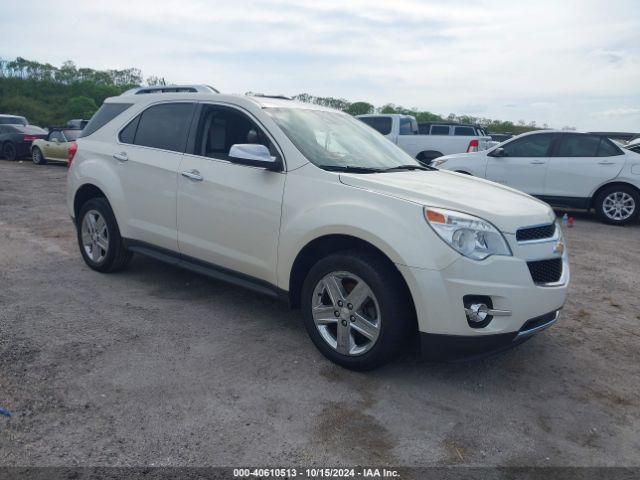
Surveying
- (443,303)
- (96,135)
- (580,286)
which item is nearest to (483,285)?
(443,303)

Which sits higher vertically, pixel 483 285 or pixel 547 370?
pixel 483 285

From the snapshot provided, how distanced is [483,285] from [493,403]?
758 mm

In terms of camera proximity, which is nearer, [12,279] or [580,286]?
[12,279]

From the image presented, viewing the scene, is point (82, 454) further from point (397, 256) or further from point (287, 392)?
point (397, 256)

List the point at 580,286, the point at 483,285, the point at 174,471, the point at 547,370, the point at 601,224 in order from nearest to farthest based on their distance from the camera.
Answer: the point at 174,471, the point at 483,285, the point at 547,370, the point at 580,286, the point at 601,224

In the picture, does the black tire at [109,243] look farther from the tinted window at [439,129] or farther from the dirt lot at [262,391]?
the tinted window at [439,129]

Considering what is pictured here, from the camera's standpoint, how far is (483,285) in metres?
A: 3.18

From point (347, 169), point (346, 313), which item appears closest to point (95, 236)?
point (347, 169)

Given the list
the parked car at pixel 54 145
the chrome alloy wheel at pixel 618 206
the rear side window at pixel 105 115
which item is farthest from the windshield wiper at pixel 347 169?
the parked car at pixel 54 145

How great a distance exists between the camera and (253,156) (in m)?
3.93

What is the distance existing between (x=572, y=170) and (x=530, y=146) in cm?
91

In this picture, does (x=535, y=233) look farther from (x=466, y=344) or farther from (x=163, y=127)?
(x=163, y=127)

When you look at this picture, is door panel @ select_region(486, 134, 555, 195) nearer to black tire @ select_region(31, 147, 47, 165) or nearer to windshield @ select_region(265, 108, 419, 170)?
windshield @ select_region(265, 108, 419, 170)

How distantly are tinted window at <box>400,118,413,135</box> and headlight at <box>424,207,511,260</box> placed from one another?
1295 centimetres
